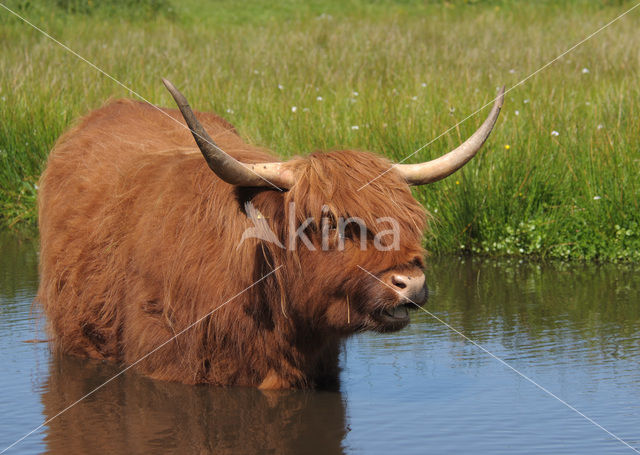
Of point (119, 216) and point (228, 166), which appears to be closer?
point (228, 166)

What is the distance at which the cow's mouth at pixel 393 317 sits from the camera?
3.60 metres

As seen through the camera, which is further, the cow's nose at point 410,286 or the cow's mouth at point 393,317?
the cow's mouth at point 393,317

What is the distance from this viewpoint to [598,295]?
545 cm

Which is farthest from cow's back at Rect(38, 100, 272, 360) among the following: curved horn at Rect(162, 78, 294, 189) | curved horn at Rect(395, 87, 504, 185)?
curved horn at Rect(395, 87, 504, 185)

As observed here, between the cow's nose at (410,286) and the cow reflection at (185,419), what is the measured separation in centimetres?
59

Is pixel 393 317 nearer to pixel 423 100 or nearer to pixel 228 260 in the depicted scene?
pixel 228 260

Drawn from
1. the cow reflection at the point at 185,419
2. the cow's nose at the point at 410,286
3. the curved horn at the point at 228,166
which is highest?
the curved horn at the point at 228,166

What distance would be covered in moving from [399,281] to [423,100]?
4493mm

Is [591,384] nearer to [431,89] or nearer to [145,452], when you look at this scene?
[145,452]

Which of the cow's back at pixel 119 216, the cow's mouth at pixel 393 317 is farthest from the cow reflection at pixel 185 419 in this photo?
the cow's mouth at pixel 393 317

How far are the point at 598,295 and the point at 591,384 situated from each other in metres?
1.50

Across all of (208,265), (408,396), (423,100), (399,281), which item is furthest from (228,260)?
(423,100)

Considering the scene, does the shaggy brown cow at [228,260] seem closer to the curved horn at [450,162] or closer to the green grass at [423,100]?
the curved horn at [450,162]

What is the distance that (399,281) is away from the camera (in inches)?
137
